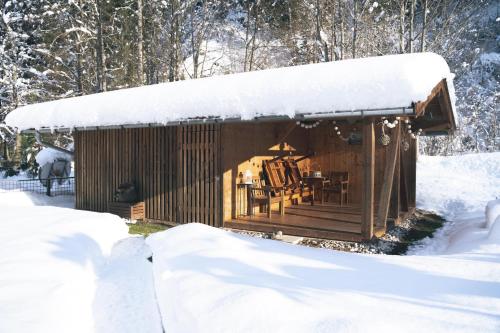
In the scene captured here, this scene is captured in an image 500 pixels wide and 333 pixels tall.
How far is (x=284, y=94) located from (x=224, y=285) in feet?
13.0

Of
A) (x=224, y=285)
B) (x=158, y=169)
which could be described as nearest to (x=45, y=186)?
(x=158, y=169)

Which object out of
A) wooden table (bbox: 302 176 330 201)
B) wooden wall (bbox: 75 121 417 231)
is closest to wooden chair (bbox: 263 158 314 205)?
wooden table (bbox: 302 176 330 201)

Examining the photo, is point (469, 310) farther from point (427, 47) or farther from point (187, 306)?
point (427, 47)

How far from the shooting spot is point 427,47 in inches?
725

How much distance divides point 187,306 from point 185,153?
5616mm

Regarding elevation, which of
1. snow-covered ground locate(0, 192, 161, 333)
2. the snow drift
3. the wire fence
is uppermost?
the wire fence

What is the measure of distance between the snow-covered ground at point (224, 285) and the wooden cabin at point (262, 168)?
216 cm

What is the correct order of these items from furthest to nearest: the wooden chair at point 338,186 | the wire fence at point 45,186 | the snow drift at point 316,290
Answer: the wire fence at point 45,186
the wooden chair at point 338,186
the snow drift at point 316,290

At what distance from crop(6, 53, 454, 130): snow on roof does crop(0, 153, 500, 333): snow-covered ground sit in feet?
7.53

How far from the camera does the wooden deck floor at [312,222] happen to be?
6.85 m

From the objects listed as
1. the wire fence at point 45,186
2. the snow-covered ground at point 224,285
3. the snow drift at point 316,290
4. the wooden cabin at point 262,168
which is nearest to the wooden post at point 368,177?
the wooden cabin at point 262,168

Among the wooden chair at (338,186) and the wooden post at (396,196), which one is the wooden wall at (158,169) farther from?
the wooden post at (396,196)

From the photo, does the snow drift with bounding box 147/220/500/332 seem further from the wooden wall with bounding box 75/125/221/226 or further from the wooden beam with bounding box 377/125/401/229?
the wooden wall with bounding box 75/125/221/226

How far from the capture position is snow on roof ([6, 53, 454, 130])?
19.0 ft
